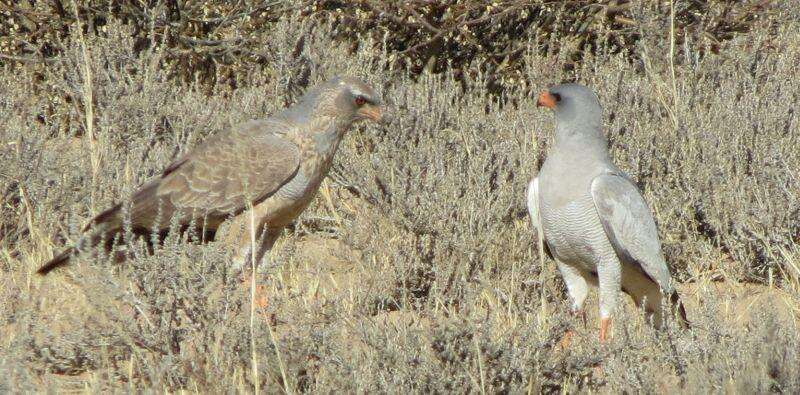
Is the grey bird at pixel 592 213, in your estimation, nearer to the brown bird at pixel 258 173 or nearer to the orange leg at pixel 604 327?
the orange leg at pixel 604 327

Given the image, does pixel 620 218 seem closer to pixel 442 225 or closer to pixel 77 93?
pixel 442 225

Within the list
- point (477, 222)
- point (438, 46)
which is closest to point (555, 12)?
point (438, 46)

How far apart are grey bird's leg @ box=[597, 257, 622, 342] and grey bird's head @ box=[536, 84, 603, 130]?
0.62m

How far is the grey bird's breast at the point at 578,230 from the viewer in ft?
17.3

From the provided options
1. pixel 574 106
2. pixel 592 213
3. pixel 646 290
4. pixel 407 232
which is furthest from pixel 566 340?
pixel 407 232

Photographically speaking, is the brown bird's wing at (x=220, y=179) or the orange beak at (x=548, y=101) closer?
the orange beak at (x=548, y=101)

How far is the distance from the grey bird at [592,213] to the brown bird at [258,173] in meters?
1.07

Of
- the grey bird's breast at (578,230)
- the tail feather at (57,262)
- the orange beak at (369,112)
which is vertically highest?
the orange beak at (369,112)

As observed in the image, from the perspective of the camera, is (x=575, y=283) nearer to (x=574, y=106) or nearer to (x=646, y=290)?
(x=646, y=290)

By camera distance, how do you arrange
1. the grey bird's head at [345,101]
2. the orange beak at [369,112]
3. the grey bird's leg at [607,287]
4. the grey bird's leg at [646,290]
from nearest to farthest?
the grey bird's leg at [607,287] < the grey bird's leg at [646,290] < the grey bird's head at [345,101] < the orange beak at [369,112]

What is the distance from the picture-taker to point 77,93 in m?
7.99

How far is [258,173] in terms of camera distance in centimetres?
578

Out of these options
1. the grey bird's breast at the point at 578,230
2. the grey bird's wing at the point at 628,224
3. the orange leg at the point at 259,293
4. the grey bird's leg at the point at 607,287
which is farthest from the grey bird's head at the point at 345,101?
the grey bird's leg at the point at 607,287

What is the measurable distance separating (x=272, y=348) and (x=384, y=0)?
A: 479cm
